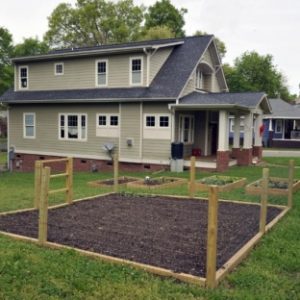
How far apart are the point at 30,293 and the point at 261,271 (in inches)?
112

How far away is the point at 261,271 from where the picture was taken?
5.10 meters

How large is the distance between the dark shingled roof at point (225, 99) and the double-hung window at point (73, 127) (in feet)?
18.6

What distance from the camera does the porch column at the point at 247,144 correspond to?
19438mm

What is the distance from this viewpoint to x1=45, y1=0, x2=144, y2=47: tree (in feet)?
147

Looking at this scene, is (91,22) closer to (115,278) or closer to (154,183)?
(154,183)

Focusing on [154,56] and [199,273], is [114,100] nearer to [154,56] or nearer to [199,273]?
[154,56]

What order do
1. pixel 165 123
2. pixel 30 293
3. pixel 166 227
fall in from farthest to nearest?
1. pixel 165 123
2. pixel 166 227
3. pixel 30 293

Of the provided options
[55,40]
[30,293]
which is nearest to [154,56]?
[30,293]

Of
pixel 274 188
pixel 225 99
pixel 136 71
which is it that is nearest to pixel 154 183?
pixel 274 188

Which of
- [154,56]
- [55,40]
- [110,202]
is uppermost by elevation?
[55,40]

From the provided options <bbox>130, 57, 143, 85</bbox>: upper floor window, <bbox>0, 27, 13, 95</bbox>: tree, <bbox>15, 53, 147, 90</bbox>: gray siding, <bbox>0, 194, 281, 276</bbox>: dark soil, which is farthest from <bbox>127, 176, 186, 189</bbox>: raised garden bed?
<bbox>0, 27, 13, 95</bbox>: tree

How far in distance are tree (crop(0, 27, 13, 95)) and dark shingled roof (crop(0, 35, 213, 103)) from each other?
60.3 feet

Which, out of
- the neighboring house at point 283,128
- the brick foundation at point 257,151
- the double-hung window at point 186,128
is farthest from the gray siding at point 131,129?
the neighboring house at point 283,128

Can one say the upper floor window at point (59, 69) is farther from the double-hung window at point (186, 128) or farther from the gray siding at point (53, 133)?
the double-hung window at point (186, 128)
